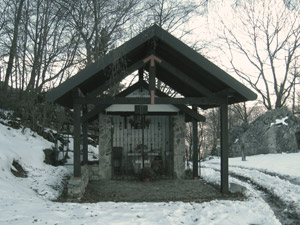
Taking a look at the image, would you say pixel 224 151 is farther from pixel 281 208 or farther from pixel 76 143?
pixel 76 143

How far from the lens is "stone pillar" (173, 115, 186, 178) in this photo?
960 centimetres

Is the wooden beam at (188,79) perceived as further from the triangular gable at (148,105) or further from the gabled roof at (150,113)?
the triangular gable at (148,105)

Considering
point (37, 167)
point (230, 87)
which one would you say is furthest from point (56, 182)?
point (230, 87)

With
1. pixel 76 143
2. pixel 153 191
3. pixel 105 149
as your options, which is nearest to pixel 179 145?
pixel 105 149

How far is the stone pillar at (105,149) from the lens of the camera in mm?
9250

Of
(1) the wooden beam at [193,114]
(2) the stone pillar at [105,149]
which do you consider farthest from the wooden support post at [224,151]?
(2) the stone pillar at [105,149]

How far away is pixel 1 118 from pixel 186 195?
7466mm

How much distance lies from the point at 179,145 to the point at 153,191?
271 centimetres

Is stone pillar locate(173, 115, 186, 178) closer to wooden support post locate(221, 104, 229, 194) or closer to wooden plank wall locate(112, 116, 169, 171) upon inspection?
wooden plank wall locate(112, 116, 169, 171)

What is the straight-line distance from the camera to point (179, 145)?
973 cm

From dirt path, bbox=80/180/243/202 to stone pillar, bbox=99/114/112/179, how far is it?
17.2 inches

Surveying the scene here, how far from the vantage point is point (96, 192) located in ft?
23.8

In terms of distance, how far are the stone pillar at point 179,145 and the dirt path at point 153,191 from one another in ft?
2.61

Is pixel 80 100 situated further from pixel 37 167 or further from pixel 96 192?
pixel 37 167
